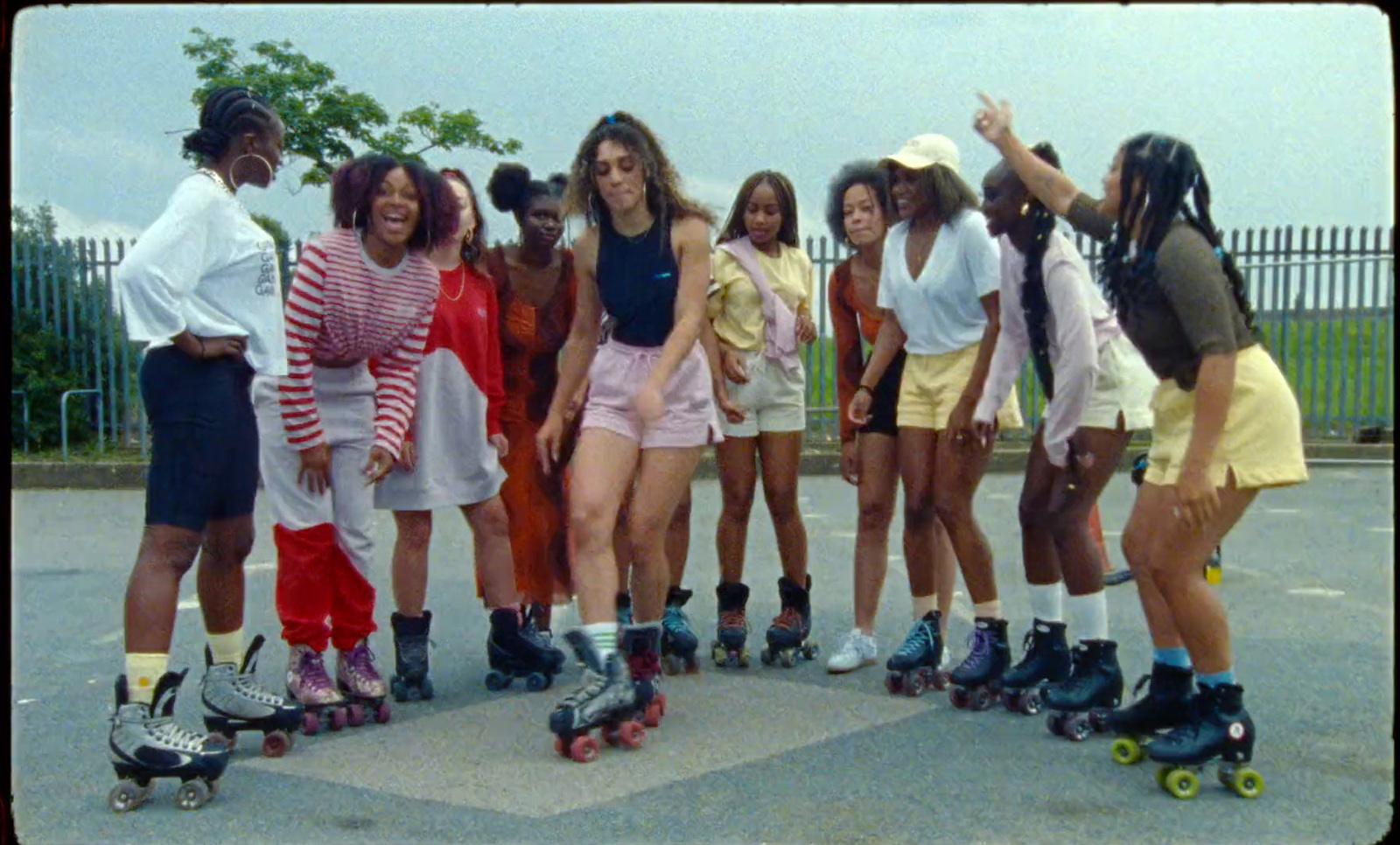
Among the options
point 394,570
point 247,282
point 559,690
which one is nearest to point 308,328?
point 247,282

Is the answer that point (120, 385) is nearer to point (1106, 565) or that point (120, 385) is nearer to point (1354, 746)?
point (1106, 565)

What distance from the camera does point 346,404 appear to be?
4773 mm

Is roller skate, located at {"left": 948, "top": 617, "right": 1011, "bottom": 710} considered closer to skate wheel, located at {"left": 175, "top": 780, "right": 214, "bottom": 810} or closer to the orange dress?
the orange dress

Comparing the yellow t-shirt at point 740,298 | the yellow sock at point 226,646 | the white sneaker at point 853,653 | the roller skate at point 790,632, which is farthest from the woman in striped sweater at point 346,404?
the white sneaker at point 853,653

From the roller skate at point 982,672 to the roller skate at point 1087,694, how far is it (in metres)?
0.27

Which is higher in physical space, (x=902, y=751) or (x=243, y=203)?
(x=243, y=203)

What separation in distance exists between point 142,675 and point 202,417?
2.26 ft

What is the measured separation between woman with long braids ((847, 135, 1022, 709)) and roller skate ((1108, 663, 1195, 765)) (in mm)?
755

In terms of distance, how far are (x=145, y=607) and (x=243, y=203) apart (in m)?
1.16

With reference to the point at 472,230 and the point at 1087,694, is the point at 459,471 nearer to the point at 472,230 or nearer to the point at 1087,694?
the point at 472,230

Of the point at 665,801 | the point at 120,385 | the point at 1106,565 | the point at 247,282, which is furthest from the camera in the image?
the point at 120,385

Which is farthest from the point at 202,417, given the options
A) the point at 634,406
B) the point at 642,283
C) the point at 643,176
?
the point at 643,176

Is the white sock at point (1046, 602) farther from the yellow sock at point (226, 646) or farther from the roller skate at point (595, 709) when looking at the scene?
the yellow sock at point (226, 646)

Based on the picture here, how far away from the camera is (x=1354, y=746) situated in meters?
4.30
